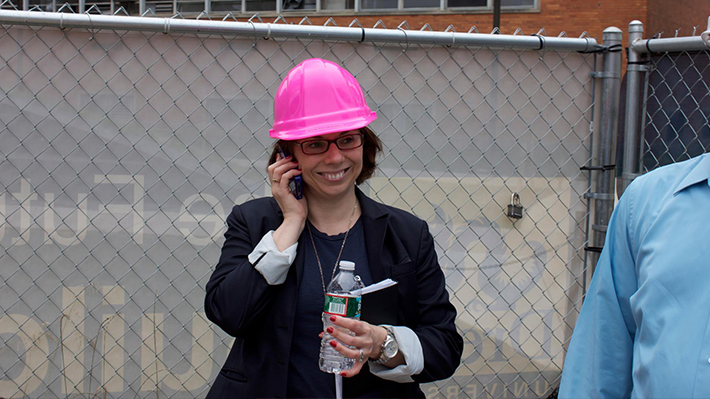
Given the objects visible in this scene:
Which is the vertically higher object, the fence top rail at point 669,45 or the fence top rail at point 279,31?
the fence top rail at point 279,31

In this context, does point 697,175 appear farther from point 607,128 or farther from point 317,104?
point 607,128

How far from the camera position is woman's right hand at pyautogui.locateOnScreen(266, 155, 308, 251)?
6.02 feet

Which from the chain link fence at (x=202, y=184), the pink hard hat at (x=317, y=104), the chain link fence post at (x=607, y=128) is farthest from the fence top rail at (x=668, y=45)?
the pink hard hat at (x=317, y=104)

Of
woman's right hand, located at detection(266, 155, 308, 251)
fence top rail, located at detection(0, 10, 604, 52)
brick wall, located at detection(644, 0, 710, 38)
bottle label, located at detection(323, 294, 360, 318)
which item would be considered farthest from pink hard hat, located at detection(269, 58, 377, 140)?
brick wall, located at detection(644, 0, 710, 38)

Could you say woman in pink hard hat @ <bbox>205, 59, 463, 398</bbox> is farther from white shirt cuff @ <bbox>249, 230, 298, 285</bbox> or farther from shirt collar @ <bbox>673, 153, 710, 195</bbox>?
shirt collar @ <bbox>673, 153, 710, 195</bbox>

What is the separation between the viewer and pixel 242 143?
297 centimetres

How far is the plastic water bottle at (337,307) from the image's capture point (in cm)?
167

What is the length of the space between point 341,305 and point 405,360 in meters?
0.30

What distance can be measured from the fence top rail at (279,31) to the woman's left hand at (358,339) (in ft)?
5.63

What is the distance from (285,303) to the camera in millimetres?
1823

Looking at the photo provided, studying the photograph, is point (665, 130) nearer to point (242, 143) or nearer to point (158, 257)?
point (242, 143)

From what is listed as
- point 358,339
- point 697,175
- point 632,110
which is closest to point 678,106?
point 632,110

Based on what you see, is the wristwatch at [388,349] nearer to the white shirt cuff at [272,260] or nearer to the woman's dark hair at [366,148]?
the white shirt cuff at [272,260]

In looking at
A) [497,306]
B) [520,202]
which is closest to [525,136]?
[520,202]
